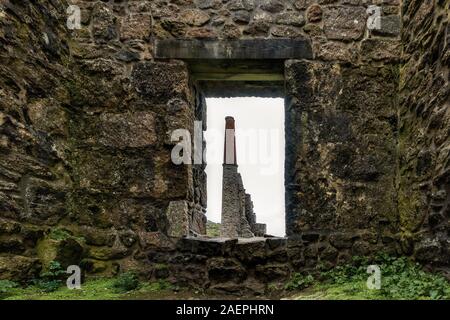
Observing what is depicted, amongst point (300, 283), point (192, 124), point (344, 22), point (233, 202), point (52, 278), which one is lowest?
point (300, 283)

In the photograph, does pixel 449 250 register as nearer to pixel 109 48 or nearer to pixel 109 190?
pixel 109 190

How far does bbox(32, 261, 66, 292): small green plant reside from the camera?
3.44 m

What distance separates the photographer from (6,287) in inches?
122

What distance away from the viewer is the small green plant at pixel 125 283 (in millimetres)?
3775

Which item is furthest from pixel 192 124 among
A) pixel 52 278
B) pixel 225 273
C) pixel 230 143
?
pixel 230 143

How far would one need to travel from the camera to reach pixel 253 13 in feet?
14.4

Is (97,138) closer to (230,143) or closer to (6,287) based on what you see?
(6,287)

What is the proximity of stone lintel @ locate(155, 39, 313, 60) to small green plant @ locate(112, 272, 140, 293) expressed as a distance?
86.5 inches

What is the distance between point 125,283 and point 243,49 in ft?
8.27

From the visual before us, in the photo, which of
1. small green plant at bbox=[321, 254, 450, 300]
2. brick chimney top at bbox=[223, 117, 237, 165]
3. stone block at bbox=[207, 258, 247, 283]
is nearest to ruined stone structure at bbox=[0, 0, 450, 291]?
stone block at bbox=[207, 258, 247, 283]

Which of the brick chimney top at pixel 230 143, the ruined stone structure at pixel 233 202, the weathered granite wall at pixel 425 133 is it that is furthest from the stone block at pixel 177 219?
the brick chimney top at pixel 230 143

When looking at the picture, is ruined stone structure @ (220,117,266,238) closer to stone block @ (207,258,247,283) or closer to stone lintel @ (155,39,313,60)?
stone block @ (207,258,247,283)
